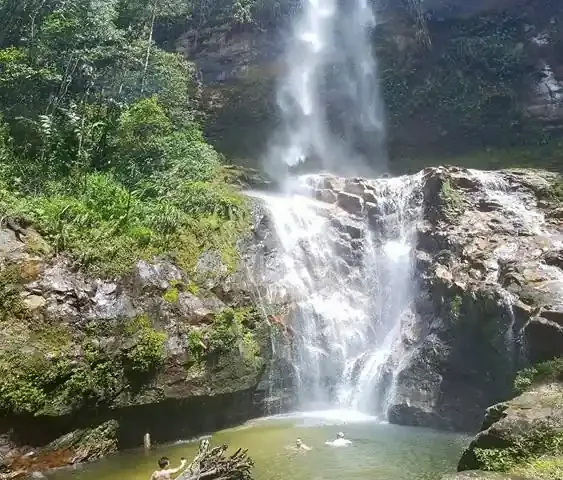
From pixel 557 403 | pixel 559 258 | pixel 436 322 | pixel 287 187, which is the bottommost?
pixel 557 403

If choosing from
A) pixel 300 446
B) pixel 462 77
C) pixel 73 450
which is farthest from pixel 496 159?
pixel 73 450

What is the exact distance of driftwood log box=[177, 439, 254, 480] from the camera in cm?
971

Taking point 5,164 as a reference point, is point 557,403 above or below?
below

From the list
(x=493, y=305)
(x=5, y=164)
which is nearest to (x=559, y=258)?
(x=493, y=305)

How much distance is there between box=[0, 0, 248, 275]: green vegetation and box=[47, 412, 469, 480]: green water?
4.84 metres

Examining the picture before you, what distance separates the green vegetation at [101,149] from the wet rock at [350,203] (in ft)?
14.8

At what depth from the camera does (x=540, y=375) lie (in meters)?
13.8

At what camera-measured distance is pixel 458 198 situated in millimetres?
21094

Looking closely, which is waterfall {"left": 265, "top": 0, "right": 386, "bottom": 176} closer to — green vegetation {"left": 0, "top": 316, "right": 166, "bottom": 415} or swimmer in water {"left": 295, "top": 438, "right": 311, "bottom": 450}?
green vegetation {"left": 0, "top": 316, "right": 166, "bottom": 415}

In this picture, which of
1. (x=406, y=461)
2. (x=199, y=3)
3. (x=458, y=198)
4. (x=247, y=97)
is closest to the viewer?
(x=406, y=461)

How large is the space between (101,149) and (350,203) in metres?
9.92

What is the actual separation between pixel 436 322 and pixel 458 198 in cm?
554

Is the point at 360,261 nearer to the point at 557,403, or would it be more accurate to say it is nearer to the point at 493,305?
the point at 493,305

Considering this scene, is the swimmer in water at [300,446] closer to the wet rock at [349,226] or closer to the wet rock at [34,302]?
the wet rock at [34,302]
